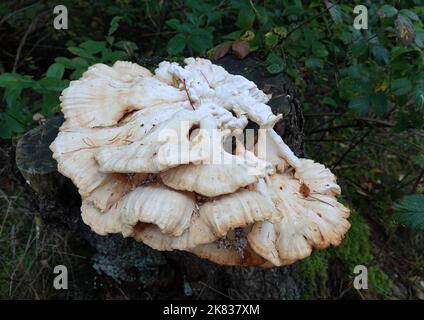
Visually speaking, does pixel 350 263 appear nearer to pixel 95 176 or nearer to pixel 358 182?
pixel 358 182

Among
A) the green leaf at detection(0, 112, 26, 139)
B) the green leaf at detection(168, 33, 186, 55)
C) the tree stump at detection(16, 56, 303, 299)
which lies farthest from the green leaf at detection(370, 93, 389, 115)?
the green leaf at detection(0, 112, 26, 139)

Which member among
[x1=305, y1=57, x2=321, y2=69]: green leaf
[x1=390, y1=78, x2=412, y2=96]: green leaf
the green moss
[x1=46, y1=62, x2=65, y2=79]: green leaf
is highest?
[x1=305, y1=57, x2=321, y2=69]: green leaf

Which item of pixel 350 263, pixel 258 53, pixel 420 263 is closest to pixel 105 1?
pixel 258 53

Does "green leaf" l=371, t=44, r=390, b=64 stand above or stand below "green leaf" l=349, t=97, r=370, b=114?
above

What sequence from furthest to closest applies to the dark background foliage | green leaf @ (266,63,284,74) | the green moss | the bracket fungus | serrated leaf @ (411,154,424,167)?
the green moss
serrated leaf @ (411,154,424,167)
the dark background foliage
green leaf @ (266,63,284,74)
the bracket fungus

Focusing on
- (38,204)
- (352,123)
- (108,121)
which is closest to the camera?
(108,121)

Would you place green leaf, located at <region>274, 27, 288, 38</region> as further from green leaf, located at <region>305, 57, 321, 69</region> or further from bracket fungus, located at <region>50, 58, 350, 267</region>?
bracket fungus, located at <region>50, 58, 350, 267</region>

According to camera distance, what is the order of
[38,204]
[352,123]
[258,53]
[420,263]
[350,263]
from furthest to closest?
1. [352,123]
2. [420,263]
3. [350,263]
4. [258,53]
5. [38,204]

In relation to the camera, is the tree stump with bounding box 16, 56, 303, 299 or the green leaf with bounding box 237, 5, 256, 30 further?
the green leaf with bounding box 237, 5, 256, 30
